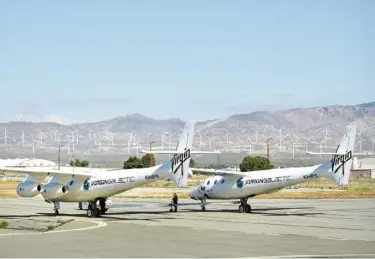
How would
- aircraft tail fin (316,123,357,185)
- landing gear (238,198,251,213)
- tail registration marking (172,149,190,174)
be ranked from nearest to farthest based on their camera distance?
tail registration marking (172,149,190,174) < aircraft tail fin (316,123,357,185) < landing gear (238,198,251,213)

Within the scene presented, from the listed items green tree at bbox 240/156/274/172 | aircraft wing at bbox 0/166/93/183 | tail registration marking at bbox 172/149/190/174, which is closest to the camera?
tail registration marking at bbox 172/149/190/174

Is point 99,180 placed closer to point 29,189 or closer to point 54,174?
point 54,174

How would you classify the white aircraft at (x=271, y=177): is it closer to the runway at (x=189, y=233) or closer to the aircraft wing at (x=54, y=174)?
the runway at (x=189, y=233)

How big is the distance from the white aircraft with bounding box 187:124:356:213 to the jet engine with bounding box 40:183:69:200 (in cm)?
952

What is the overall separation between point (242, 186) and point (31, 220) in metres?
16.4

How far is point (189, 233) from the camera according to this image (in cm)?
3672

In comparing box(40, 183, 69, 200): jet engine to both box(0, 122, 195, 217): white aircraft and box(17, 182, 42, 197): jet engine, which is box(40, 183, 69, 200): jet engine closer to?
box(0, 122, 195, 217): white aircraft

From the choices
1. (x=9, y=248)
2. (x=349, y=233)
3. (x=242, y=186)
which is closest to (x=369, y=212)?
(x=242, y=186)

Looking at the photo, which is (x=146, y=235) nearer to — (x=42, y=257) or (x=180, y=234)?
(x=180, y=234)

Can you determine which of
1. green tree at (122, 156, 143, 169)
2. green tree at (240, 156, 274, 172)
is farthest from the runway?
green tree at (122, 156, 143, 169)

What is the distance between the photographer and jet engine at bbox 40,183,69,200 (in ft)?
165

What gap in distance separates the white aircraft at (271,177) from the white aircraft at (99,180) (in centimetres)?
469

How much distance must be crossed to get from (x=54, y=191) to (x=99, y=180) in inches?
136

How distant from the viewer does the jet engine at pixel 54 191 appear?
165 feet
